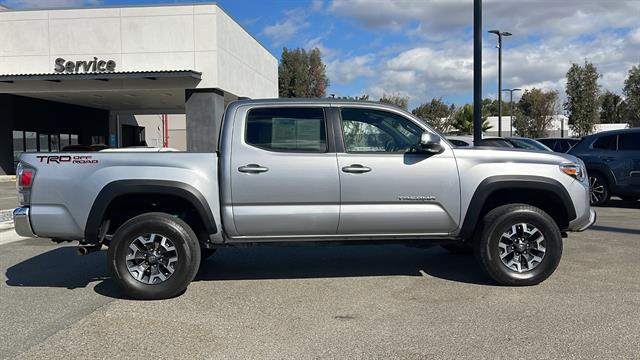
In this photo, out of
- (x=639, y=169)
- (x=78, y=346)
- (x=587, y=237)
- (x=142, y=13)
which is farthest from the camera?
(x=142, y=13)

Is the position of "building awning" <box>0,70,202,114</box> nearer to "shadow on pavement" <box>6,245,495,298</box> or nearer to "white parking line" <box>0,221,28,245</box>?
"white parking line" <box>0,221,28,245</box>

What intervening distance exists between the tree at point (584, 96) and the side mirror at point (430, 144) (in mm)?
38183

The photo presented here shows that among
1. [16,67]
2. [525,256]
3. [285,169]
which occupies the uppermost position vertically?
[16,67]

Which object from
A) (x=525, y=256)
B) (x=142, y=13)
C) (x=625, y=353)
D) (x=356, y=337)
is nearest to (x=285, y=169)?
(x=356, y=337)

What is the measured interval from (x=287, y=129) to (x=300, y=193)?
28.6 inches

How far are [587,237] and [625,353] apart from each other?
4.97 meters

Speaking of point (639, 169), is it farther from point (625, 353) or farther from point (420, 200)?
point (625, 353)

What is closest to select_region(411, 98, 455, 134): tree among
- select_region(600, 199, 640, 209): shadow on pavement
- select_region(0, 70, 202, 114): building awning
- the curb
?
select_region(0, 70, 202, 114): building awning

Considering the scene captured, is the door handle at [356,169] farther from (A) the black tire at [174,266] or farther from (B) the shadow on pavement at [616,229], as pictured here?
(B) the shadow on pavement at [616,229]

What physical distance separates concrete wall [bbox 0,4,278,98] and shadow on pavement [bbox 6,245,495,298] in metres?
16.6

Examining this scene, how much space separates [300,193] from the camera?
5.60 meters

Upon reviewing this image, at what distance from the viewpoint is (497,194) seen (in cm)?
606

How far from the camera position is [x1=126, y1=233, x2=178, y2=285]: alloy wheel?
5.59 m

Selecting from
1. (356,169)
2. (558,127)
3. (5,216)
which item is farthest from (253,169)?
(558,127)
